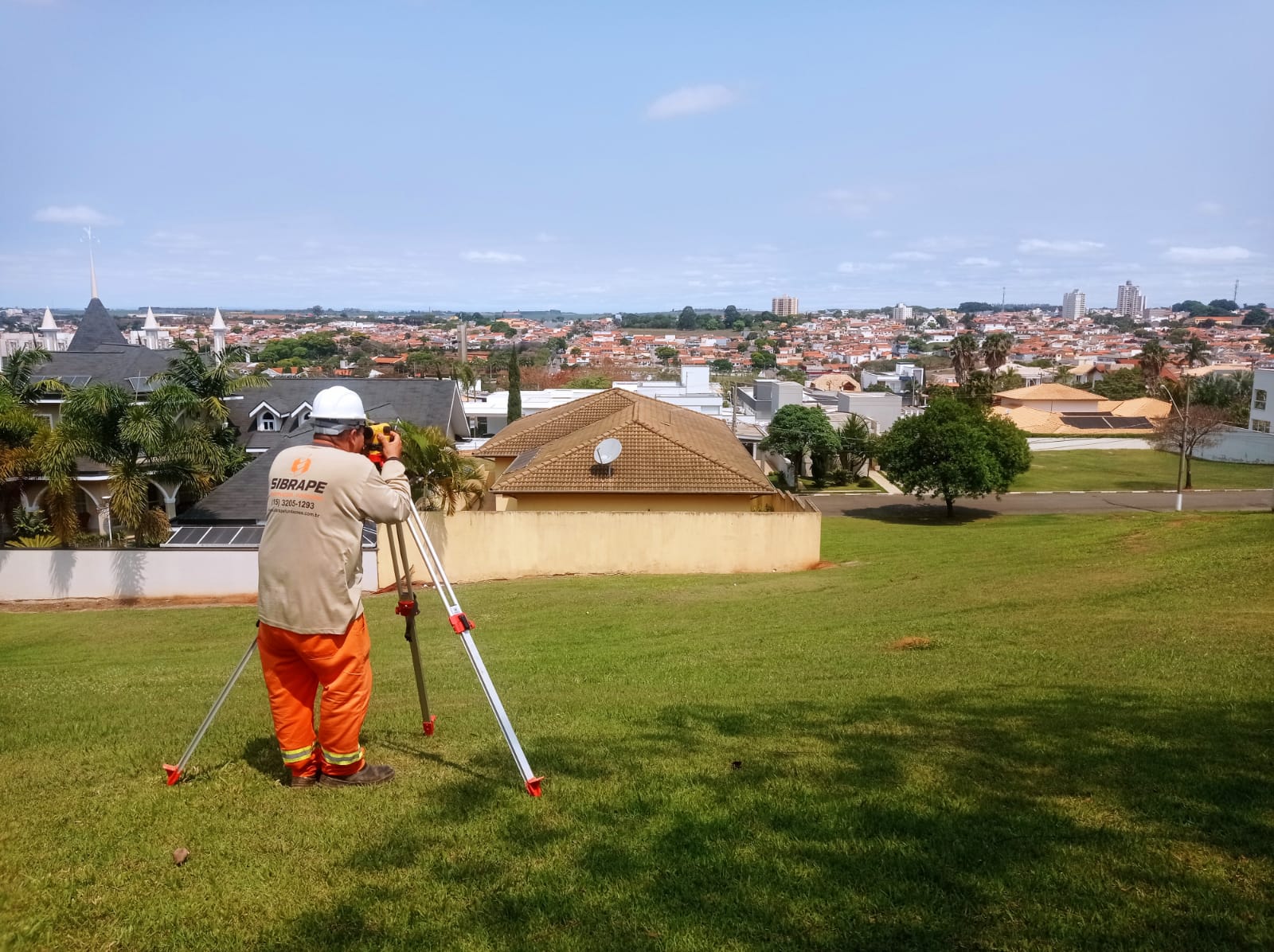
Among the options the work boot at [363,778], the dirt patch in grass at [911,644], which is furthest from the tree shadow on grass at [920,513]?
the work boot at [363,778]

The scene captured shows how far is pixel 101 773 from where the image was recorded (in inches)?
240

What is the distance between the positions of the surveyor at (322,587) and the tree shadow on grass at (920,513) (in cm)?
3381

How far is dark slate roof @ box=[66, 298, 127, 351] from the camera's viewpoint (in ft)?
183

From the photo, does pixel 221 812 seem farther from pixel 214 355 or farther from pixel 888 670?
pixel 214 355

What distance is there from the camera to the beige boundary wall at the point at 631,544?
22438mm

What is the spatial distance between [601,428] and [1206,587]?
17079 millimetres

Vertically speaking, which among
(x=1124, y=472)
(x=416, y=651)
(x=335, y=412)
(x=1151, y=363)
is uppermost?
(x=1151, y=363)

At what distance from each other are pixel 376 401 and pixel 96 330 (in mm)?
28024

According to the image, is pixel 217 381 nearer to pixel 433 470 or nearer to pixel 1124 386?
pixel 433 470

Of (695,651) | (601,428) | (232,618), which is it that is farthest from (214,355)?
(695,651)

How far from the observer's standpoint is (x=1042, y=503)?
42.6 meters

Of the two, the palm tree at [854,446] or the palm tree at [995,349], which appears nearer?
the palm tree at [854,446]

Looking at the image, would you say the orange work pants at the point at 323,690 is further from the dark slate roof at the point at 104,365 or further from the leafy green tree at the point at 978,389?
the leafy green tree at the point at 978,389

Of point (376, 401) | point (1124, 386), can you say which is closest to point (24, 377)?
point (376, 401)
